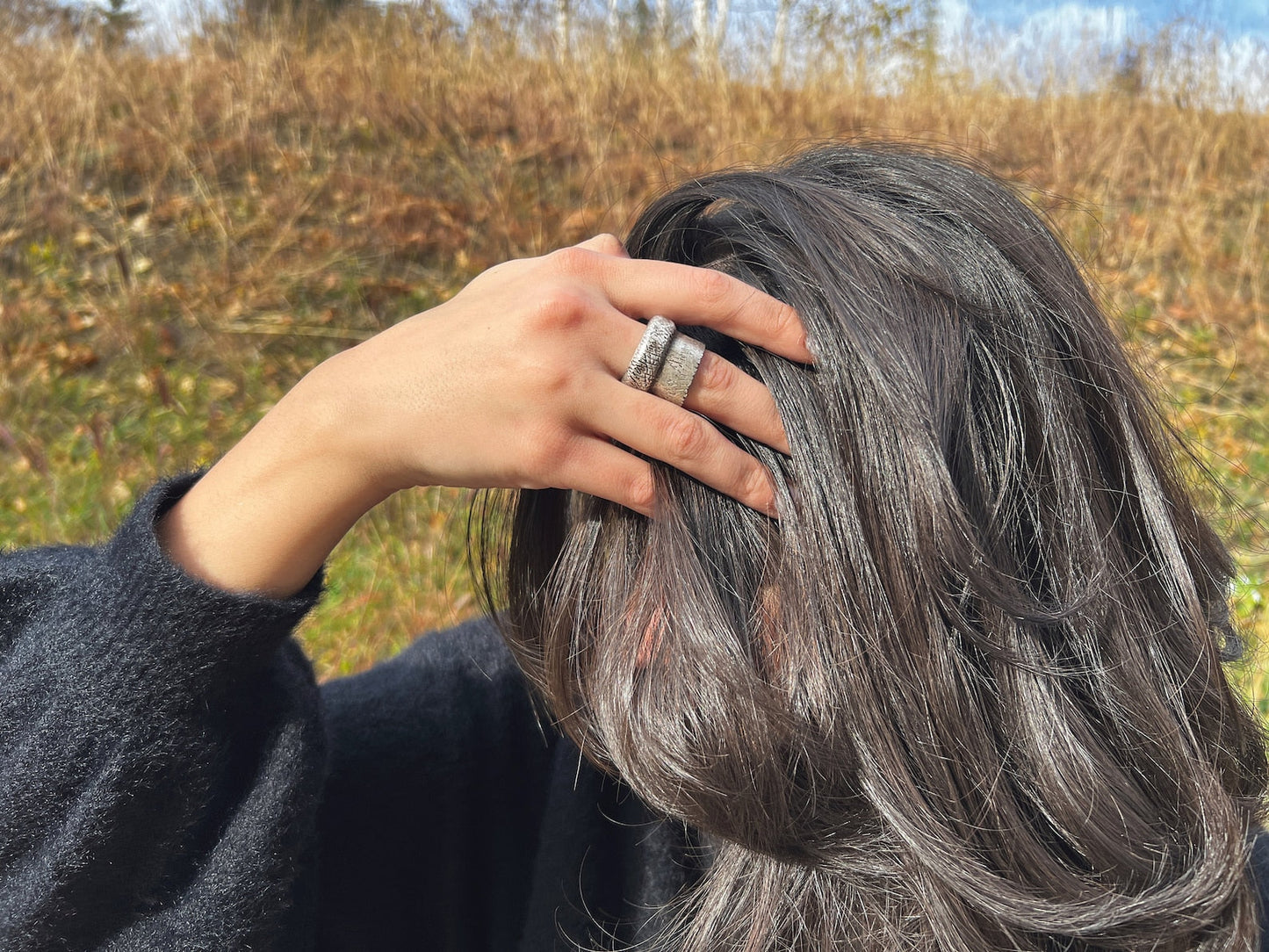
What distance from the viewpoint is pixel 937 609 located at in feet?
3.02

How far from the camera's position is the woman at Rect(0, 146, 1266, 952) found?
894 mm

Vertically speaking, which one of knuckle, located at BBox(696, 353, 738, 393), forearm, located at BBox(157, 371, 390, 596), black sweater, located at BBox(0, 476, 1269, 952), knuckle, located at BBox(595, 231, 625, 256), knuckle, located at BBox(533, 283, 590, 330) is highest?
knuckle, located at BBox(595, 231, 625, 256)

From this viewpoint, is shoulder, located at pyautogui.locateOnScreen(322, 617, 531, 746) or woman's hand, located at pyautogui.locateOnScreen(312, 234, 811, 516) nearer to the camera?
woman's hand, located at pyautogui.locateOnScreen(312, 234, 811, 516)

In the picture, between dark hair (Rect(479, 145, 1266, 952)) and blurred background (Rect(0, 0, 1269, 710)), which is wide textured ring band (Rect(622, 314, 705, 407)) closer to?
dark hair (Rect(479, 145, 1266, 952))

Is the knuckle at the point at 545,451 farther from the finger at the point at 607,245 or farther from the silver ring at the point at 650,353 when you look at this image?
the finger at the point at 607,245

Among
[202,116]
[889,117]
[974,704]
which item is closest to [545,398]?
[974,704]

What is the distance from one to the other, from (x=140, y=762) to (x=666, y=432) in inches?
25.9

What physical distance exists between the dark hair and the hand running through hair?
0.06 metres

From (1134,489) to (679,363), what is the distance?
56cm

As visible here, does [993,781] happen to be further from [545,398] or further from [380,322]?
[380,322]

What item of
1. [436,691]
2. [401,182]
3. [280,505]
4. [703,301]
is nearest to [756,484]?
[703,301]

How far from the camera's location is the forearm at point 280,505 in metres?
0.96

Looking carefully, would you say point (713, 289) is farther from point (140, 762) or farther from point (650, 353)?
point (140, 762)

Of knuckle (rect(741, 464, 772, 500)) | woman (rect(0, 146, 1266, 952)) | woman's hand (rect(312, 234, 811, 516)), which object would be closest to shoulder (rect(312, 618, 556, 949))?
woman (rect(0, 146, 1266, 952))
